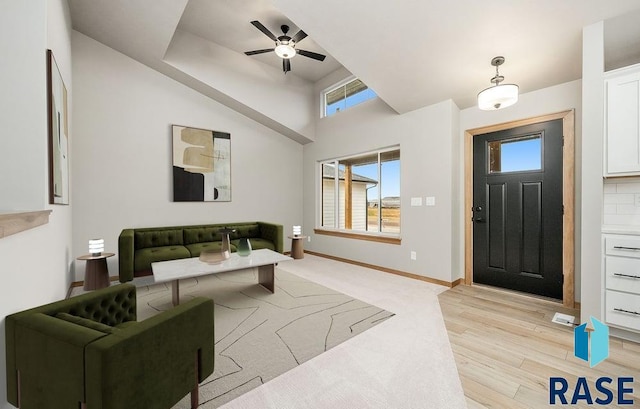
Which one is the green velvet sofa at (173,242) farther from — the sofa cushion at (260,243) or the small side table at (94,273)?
the small side table at (94,273)

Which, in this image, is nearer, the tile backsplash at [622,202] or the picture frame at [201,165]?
the tile backsplash at [622,202]

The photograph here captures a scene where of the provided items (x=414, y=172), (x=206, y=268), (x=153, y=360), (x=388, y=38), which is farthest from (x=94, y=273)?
(x=414, y=172)

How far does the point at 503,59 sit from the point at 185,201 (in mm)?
4920

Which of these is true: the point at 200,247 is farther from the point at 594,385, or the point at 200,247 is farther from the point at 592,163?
the point at 592,163

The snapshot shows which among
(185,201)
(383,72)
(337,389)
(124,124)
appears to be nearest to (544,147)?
(383,72)

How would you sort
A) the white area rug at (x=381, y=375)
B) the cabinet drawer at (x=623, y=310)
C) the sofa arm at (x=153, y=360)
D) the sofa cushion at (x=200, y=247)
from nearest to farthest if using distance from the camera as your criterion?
the sofa arm at (x=153, y=360)
the white area rug at (x=381, y=375)
the cabinet drawer at (x=623, y=310)
the sofa cushion at (x=200, y=247)

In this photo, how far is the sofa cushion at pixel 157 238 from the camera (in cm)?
401

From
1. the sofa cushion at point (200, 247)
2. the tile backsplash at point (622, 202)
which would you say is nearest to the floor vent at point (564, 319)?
the tile backsplash at point (622, 202)

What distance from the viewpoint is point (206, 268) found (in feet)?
9.15

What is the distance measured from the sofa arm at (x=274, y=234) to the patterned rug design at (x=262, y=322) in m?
0.85

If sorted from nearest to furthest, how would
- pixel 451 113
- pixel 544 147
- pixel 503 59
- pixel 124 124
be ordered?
pixel 503 59 → pixel 544 147 → pixel 451 113 → pixel 124 124

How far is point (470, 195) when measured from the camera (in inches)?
150

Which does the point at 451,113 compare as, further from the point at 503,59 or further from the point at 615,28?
the point at 615,28

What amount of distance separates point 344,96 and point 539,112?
3.36 m
